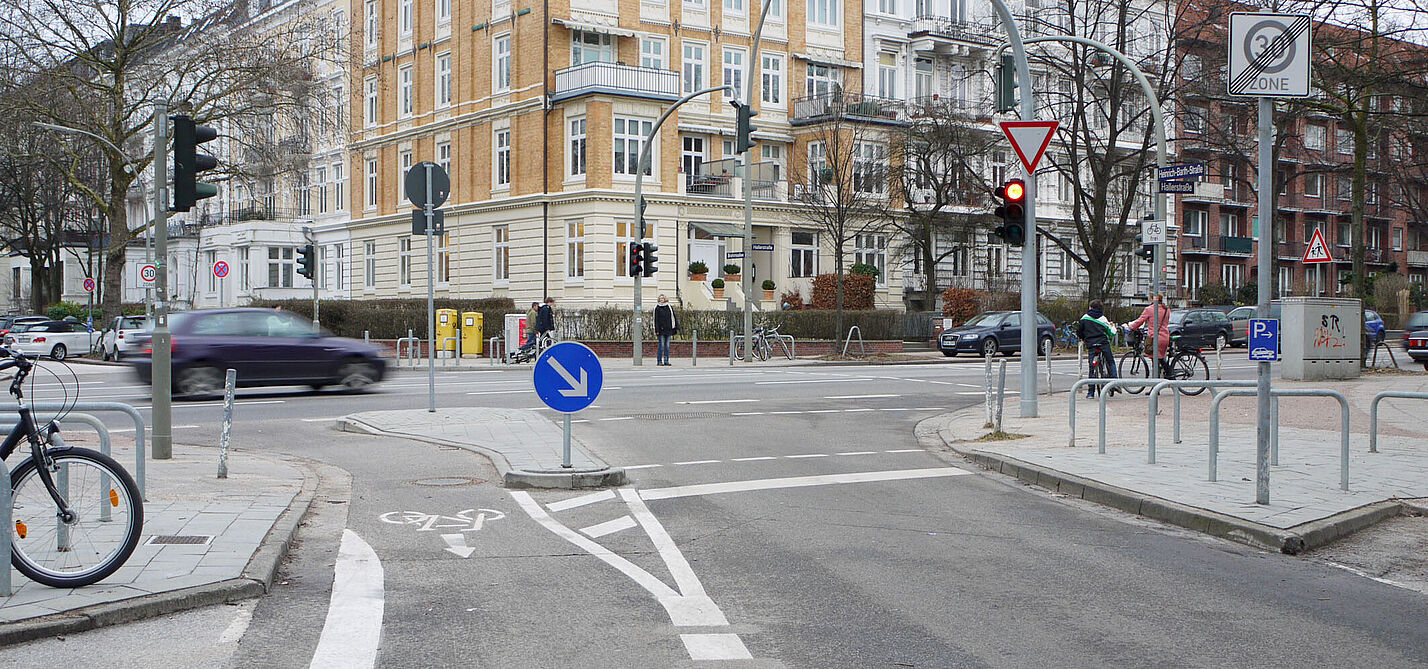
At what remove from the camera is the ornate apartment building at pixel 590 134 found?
44.5m

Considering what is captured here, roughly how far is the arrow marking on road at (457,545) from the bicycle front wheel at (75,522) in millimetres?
Answer: 1900

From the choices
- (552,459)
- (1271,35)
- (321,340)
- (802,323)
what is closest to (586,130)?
(802,323)

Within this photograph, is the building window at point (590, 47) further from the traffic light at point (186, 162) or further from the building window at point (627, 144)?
the traffic light at point (186, 162)

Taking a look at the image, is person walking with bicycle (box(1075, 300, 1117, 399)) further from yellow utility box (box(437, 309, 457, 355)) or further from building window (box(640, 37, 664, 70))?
building window (box(640, 37, 664, 70))

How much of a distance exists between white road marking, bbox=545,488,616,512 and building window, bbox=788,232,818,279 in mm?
39692

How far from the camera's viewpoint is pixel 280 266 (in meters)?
63.5

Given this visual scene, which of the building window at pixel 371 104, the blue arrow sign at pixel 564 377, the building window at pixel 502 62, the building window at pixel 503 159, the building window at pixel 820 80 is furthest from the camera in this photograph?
the building window at pixel 371 104

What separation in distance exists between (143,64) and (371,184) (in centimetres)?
1689

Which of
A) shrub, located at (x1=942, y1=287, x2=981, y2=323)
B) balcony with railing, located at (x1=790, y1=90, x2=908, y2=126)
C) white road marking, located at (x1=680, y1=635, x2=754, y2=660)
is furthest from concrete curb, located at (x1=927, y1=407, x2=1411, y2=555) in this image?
balcony with railing, located at (x1=790, y1=90, x2=908, y2=126)

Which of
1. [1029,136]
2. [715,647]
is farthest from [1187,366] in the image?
[715,647]

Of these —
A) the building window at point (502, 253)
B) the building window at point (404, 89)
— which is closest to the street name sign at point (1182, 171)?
the building window at point (502, 253)

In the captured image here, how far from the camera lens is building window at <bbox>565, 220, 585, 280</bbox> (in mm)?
44656

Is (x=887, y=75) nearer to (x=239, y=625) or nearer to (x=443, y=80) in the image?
(x=443, y=80)

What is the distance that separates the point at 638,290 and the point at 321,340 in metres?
13.1
